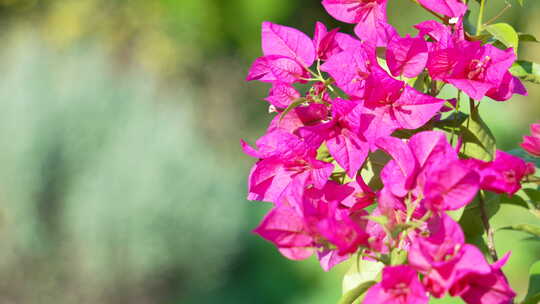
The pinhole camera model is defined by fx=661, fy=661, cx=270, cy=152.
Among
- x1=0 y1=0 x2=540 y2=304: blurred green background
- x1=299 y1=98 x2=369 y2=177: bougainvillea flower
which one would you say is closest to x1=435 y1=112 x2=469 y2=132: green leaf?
x1=299 y1=98 x2=369 y2=177: bougainvillea flower

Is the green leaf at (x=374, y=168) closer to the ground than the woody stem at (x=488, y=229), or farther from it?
farther from it

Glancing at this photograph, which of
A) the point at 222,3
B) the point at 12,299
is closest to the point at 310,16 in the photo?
the point at 222,3

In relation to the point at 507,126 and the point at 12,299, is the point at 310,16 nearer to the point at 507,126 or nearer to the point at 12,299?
the point at 507,126

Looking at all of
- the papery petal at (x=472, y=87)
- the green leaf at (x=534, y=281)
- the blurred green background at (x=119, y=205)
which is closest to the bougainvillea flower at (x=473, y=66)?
the papery petal at (x=472, y=87)

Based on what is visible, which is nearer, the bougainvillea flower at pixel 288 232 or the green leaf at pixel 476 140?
the bougainvillea flower at pixel 288 232

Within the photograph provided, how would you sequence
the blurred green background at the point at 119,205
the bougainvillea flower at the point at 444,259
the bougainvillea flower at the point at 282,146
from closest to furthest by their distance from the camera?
1. the bougainvillea flower at the point at 444,259
2. the bougainvillea flower at the point at 282,146
3. the blurred green background at the point at 119,205

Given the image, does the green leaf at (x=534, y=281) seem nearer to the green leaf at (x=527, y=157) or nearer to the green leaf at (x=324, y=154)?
the green leaf at (x=527, y=157)

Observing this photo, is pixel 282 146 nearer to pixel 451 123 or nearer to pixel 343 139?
pixel 343 139
